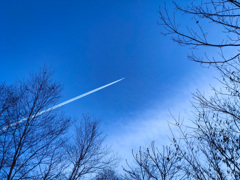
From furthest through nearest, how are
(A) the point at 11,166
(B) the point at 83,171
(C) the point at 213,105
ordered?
(B) the point at 83,171, (A) the point at 11,166, (C) the point at 213,105

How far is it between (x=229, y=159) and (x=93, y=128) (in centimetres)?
697

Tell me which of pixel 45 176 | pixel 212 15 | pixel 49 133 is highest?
pixel 49 133

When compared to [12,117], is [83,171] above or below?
below

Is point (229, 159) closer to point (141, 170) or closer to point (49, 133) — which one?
point (141, 170)

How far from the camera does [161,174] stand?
18.8 ft

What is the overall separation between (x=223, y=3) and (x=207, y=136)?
135 inches

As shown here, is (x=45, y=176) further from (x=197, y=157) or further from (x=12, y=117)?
(x=197, y=157)

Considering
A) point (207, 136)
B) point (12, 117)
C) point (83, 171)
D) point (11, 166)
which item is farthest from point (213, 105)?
point (83, 171)

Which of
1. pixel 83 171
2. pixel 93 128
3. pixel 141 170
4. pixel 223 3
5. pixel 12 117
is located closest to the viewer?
pixel 223 3

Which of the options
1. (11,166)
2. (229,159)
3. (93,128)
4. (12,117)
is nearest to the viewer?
(229,159)

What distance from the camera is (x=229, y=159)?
3.33 metres

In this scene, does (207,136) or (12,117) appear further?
(12,117)

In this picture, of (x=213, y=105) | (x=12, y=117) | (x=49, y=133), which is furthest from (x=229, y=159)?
(x=12, y=117)

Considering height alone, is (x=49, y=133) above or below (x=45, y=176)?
above
